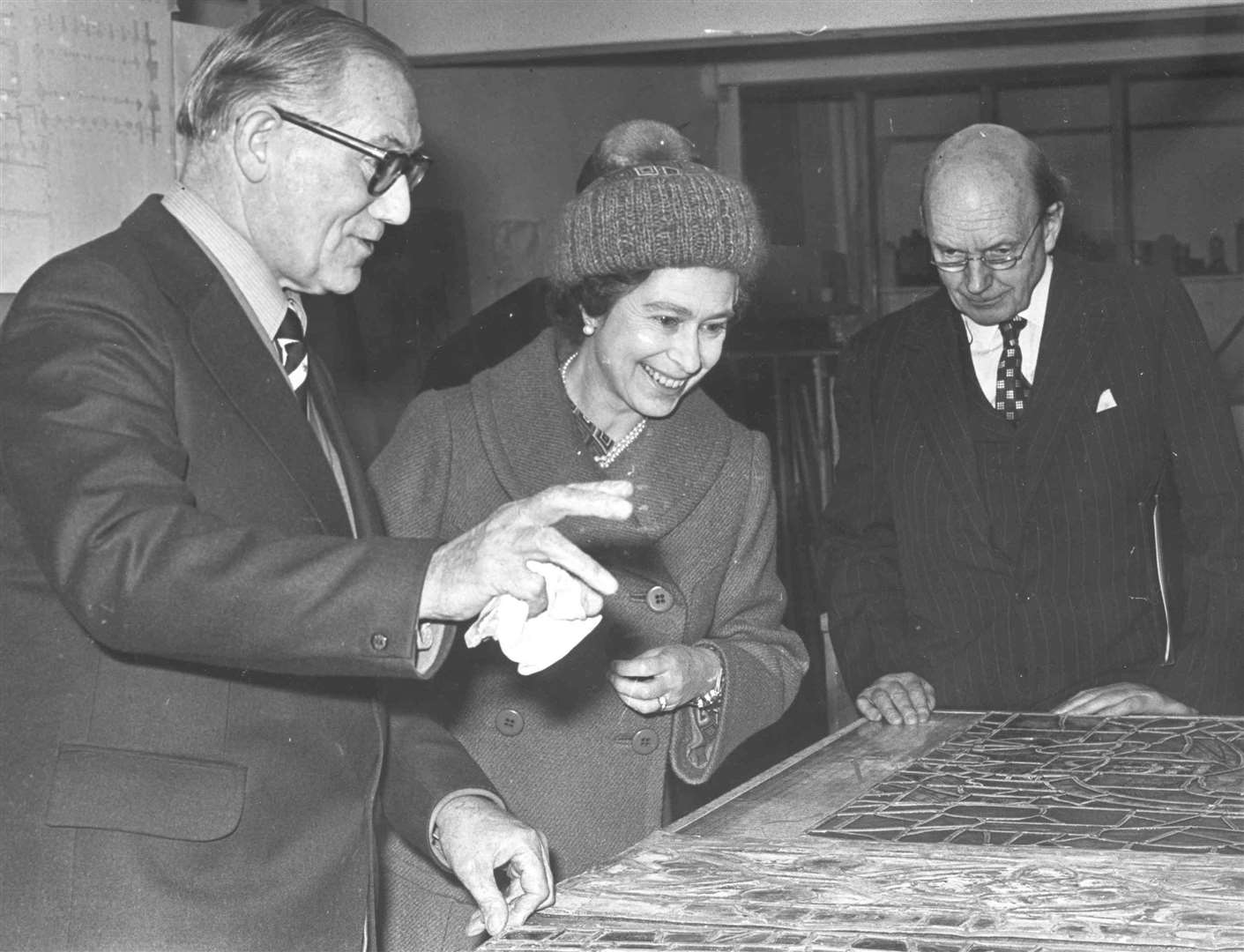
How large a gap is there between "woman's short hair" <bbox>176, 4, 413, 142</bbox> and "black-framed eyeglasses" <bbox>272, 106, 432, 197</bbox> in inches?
0.9

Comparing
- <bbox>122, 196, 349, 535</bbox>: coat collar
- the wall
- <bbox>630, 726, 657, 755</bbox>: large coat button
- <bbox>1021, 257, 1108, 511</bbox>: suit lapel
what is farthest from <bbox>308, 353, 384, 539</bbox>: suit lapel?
the wall

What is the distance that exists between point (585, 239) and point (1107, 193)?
7127mm

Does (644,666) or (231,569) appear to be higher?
(231,569)

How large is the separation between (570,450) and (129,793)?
42.6 inches

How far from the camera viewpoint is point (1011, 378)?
9.86 feet

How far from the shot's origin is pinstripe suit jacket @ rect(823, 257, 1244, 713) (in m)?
2.84

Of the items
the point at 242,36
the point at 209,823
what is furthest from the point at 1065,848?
the point at 242,36

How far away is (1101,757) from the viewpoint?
222 centimetres

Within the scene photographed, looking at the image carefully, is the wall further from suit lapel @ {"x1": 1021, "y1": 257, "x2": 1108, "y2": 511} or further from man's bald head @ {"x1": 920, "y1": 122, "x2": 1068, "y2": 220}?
suit lapel @ {"x1": 1021, "y1": 257, "x2": 1108, "y2": 511}

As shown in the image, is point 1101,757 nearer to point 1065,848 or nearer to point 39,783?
point 1065,848

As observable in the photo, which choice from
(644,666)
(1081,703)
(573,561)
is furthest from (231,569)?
(1081,703)

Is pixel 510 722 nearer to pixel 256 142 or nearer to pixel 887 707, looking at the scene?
pixel 887 707

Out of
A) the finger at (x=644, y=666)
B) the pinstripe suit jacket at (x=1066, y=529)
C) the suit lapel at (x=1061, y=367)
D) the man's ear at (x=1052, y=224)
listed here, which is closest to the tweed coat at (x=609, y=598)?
the finger at (x=644, y=666)

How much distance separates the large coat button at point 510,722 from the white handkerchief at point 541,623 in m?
0.94
